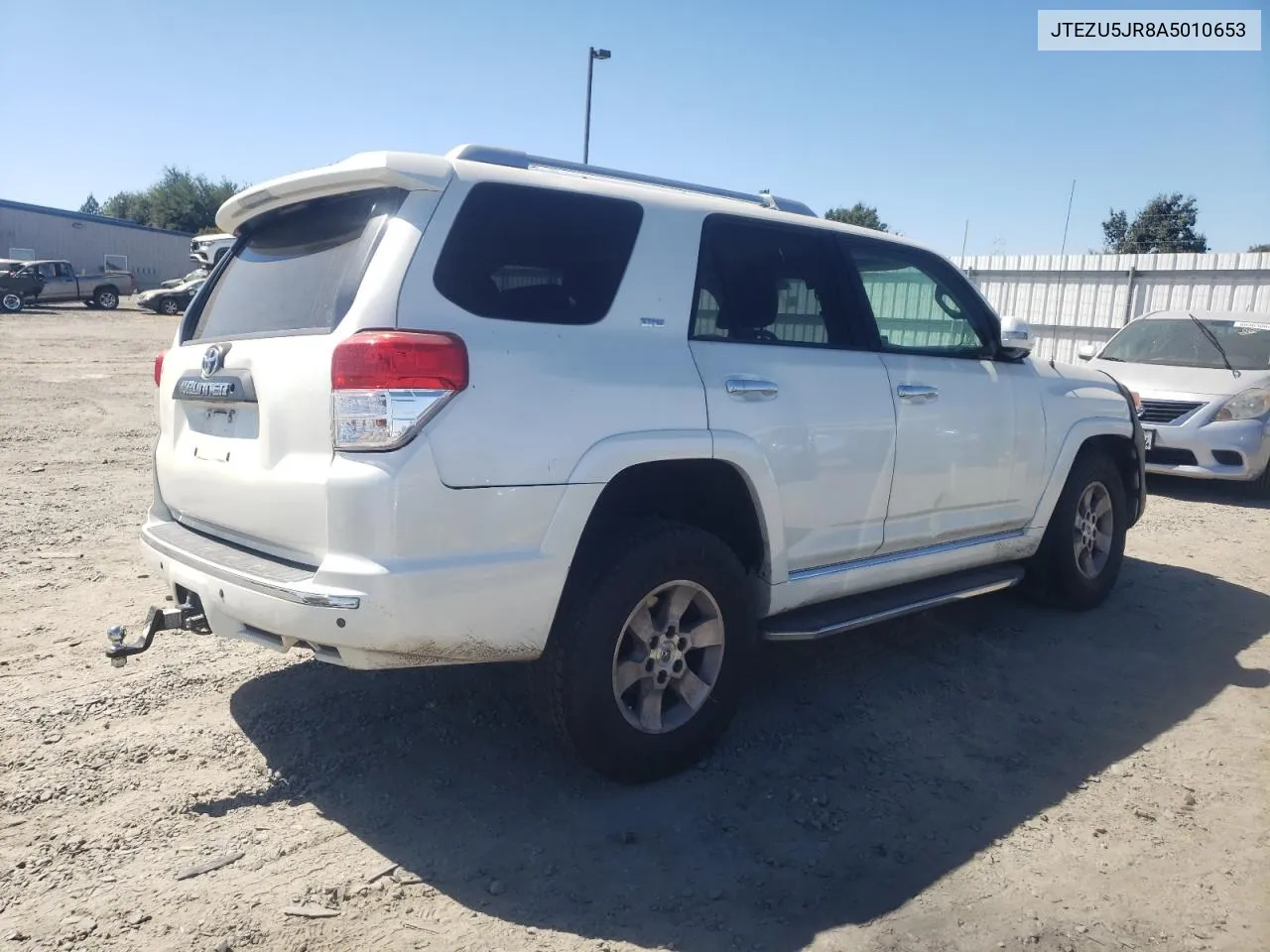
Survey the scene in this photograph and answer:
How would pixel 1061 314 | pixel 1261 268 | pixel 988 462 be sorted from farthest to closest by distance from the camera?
pixel 1061 314 → pixel 1261 268 → pixel 988 462

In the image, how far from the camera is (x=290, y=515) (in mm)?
2814

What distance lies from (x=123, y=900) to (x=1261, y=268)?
1679cm

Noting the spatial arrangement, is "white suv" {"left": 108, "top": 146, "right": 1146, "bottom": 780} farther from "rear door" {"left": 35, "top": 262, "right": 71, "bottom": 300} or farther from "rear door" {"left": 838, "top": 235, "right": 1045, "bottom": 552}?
"rear door" {"left": 35, "top": 262, "right": 71, "bottom": 300}

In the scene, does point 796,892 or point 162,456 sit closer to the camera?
point 796,892

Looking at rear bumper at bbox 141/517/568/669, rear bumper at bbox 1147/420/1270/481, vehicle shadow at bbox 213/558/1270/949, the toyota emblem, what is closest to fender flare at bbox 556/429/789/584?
rear bumper at bbox 141/517/568/669

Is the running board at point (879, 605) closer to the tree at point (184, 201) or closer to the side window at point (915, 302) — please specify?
the side window at point (915, 302)

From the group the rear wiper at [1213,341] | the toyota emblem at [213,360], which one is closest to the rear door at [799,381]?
the toyota emblem at [213,360]

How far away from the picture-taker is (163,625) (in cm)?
325

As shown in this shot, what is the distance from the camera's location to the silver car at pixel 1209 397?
8.72m

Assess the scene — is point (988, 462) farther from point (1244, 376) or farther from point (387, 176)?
point (1244, 376)

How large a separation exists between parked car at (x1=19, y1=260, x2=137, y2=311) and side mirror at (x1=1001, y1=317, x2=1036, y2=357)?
32.8m

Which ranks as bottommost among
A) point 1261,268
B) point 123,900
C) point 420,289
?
point 123,900

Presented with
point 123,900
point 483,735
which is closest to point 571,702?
point 483,735

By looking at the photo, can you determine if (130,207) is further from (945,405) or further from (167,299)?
(945,405)
